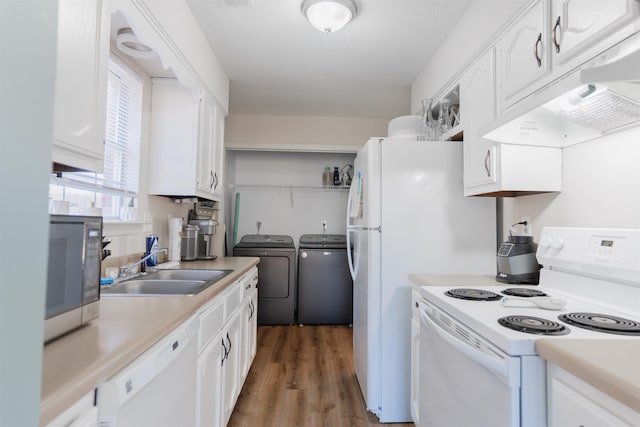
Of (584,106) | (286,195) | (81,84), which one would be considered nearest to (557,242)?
(584,106)

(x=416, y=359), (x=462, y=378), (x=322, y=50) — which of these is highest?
(x=322, y=50)

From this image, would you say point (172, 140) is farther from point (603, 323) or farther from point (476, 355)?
point (603, 323)

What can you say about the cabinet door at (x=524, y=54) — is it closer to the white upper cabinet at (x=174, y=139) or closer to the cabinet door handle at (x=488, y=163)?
the cabinet door handle at (x=488, y=163)

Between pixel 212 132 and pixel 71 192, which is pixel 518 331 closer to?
pixel 71 192

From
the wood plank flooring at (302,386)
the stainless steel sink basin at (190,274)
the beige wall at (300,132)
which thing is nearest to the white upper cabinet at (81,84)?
the stainless steel sink basin at (190,274)

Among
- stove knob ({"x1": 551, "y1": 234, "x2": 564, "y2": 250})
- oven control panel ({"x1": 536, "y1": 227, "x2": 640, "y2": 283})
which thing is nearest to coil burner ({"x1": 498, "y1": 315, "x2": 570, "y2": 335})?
oven control panel ({"x1": 536, "y1": 227, "x2": 640, "y2": 283})

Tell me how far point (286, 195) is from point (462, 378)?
11.1ft

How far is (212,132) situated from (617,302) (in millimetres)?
2491

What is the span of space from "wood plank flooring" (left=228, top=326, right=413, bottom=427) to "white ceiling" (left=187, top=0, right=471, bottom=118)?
93.6 inches

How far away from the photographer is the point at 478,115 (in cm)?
180

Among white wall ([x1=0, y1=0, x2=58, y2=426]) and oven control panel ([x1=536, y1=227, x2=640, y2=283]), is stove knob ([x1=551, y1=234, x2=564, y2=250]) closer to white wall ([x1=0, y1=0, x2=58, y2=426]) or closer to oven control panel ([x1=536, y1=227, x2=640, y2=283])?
oven control panel ([x1=536, y1=227, x2=640, y2=283])

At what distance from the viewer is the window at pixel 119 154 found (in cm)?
166

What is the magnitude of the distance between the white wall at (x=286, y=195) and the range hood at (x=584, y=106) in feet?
9.46

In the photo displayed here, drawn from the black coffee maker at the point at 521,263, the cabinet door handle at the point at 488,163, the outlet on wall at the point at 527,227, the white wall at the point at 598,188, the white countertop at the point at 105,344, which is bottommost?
the white countertop at the point at 105,344
